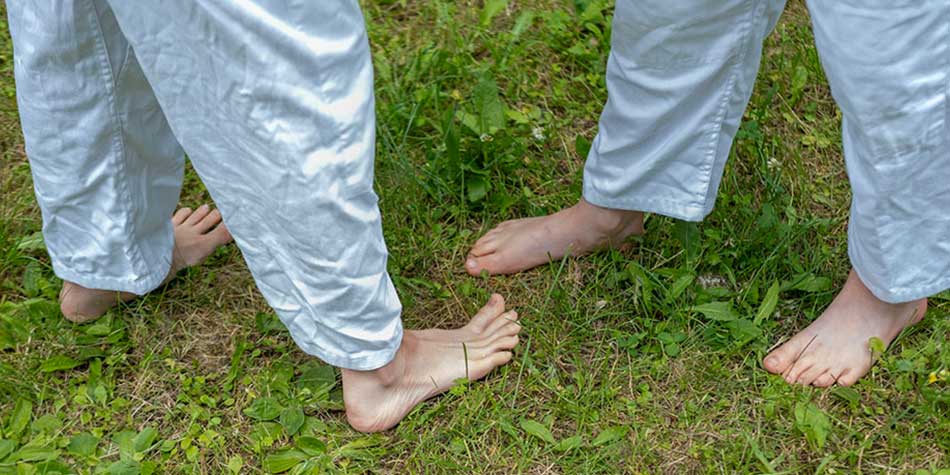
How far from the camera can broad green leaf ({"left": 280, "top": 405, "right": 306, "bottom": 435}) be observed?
187cm

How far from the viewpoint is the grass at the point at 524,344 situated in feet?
6.01

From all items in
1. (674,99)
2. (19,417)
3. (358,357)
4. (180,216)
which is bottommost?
(19,417)

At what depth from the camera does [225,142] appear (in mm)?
1353

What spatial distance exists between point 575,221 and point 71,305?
1060 millimetres

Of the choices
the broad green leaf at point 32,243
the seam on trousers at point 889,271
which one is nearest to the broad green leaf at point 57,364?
the broad green leaf at point 32,243

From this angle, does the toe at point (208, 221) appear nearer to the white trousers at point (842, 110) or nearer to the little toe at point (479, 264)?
the little toe at point (479, 264)

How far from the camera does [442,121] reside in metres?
2.37

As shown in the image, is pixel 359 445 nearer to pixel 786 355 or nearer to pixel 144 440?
pixel 144 440

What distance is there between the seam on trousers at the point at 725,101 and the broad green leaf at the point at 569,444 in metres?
0.53

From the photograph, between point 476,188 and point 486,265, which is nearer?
point 486,265

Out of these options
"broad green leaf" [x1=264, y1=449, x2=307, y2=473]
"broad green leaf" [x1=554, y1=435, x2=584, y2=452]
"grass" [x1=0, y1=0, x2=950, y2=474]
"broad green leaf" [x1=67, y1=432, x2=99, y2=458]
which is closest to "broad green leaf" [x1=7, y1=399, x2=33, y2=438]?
"grass" [x1=0, y1=0, x2=950, y2=474]

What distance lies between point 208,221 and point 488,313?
683mm

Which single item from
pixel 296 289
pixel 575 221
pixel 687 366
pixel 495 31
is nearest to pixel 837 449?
pixel 687 366

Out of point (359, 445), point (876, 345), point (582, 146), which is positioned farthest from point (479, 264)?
point (876, 345)
